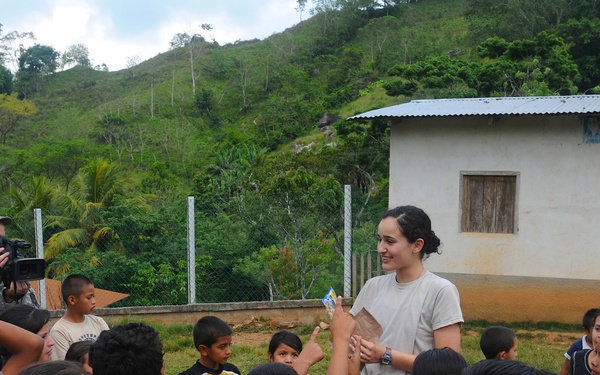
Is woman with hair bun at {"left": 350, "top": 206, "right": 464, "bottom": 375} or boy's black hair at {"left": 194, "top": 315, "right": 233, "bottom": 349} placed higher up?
woman with hair bun at {"left": 350, "top": 206, "right": 464, "bottom": 375}

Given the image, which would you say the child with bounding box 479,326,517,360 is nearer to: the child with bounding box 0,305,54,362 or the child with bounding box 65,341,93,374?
the child with bounding box 65,341,93,374

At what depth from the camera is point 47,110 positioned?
142ft

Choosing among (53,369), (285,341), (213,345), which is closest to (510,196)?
(285,341)

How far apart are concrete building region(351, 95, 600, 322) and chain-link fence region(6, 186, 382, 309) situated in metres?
1.36

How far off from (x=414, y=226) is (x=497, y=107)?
6741 millimetres

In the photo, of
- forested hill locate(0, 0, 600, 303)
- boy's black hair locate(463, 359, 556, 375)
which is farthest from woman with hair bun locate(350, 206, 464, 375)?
forested hill locate(0, 0, 600, 303)

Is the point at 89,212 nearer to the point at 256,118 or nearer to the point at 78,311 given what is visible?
the point at 78,311

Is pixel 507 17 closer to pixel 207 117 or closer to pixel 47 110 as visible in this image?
pixel 207 117

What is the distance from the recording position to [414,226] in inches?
96.0

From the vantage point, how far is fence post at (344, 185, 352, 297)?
7.86 metres

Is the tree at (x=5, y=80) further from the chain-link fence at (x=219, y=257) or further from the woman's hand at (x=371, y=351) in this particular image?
the woman's hand at (x=371, y=351)

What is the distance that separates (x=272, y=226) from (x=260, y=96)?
35239 millimetres

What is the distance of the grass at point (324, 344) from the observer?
6.23 m

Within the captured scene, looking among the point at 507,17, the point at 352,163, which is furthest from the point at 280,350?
the point at 507,17
